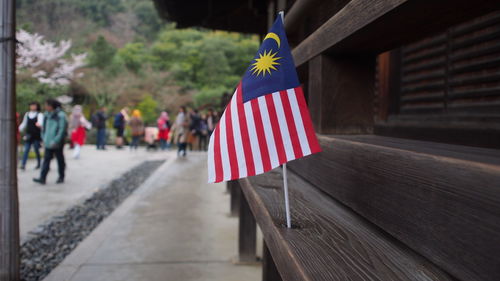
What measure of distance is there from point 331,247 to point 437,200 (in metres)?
0.34

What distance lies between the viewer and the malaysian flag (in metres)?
1.25

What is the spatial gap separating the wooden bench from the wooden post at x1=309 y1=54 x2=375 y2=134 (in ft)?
0.40

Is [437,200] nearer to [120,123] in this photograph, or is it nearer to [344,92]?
[344,92]

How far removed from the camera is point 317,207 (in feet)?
5.20

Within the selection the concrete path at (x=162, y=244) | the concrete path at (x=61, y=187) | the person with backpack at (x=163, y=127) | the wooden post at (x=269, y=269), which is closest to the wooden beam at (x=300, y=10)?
the wooden post at (x=269, y=269)

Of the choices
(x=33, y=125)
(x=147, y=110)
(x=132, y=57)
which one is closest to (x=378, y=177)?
(x=33, y=125)

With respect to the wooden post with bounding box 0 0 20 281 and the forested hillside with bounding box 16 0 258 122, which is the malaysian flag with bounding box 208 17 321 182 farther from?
the forested hillside with bounding box 16 0 258 122

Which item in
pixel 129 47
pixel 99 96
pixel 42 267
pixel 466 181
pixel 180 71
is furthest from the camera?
pixel 129 47

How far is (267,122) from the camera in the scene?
1.27m

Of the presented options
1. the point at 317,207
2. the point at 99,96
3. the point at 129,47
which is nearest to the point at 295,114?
the point at 317,207

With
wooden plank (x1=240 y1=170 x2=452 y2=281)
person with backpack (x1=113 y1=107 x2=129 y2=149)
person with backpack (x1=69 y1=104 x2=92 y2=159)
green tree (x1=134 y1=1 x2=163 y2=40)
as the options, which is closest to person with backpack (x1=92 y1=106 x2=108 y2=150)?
person with backpack (x1=113 y1=107 x2=129 y2=149)

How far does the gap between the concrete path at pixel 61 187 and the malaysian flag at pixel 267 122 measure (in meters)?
4.15

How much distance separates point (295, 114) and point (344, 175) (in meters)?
0.36

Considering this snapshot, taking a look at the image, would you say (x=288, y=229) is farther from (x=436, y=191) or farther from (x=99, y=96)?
(x=99, y=96)
